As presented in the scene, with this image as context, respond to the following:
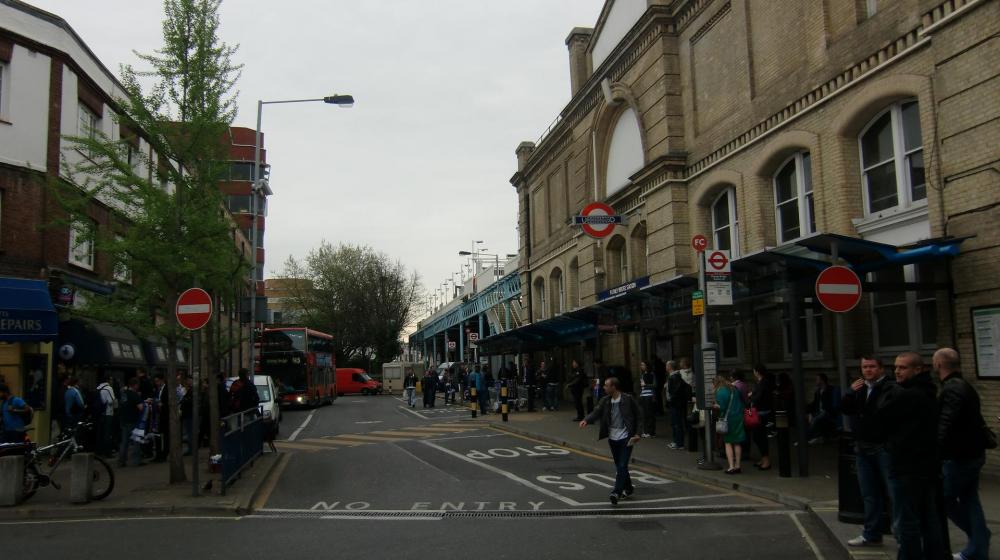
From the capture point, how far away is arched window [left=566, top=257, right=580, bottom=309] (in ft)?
102

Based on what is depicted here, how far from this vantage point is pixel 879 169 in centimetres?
1441

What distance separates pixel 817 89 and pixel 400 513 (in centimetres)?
1172

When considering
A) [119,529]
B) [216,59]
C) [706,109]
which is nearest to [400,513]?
[119,529]

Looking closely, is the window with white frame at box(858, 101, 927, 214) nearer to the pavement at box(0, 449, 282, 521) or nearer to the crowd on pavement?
the pavement at box(0, 449, 282, 521)

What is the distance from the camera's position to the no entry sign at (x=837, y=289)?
980 cm

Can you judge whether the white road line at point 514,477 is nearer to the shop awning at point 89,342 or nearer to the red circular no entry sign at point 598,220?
the shop awning at point 89,342

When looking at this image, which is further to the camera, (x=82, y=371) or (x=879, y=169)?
(x=82, y=371)

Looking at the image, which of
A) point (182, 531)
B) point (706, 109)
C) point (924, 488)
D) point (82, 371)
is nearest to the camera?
point (924, 488)

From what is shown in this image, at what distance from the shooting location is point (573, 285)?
31.6 metres

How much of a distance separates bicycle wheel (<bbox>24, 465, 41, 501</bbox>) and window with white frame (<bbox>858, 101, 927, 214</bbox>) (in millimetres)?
14211

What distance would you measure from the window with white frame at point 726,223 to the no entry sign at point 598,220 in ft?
10.6

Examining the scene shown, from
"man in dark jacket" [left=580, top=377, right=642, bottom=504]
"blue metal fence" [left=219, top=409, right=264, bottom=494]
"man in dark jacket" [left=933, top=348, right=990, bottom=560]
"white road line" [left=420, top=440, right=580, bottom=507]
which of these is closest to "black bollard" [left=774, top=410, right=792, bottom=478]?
"man in dark jacket" [left=580, top=377, right=642, bottom=504]

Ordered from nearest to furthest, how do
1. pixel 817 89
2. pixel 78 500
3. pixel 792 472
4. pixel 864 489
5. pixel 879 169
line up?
pixel 864 489, pixel 78 500, pixel 792 472, pixel 879 169, pixel 817 89

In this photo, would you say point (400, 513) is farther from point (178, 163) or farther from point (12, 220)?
point (12, 220)
